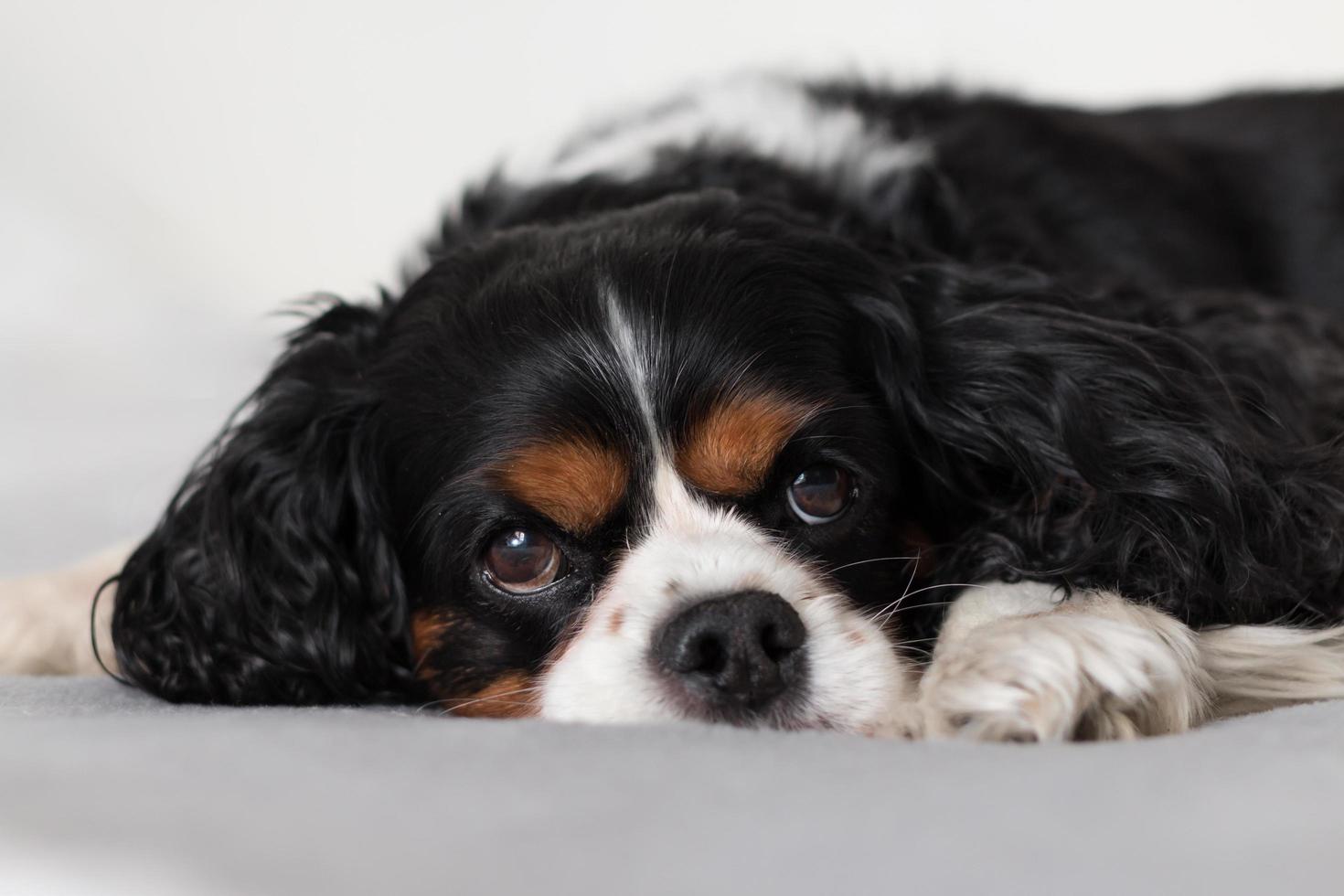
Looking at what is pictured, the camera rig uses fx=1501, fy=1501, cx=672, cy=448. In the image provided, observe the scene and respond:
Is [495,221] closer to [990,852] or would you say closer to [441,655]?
[441,655]

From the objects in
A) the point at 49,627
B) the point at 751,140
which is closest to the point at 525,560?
the point at 49,627

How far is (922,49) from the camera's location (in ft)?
16.9

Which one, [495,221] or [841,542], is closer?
[841,542]

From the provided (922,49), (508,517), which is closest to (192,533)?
A: (508,517)

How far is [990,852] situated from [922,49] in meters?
4.31

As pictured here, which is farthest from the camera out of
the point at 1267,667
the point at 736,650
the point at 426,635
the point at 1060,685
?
the point at 426,635

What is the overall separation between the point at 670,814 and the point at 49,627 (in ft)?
4.74

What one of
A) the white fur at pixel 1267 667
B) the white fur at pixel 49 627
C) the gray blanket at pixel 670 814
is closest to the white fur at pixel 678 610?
the gray blanket at pixel 670 814

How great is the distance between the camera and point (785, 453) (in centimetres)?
197

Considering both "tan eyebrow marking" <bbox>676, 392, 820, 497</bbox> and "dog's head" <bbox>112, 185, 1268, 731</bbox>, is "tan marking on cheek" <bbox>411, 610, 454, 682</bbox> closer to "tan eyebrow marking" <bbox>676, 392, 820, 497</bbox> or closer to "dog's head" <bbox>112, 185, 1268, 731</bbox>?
"dog's head" <bbox>112, 185, 1268, 731</bbox>

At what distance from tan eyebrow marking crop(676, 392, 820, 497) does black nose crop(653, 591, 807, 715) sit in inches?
8.1

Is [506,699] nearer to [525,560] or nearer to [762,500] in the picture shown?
[525,560]

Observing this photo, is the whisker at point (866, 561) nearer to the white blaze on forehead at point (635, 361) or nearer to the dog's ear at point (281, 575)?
the white blaze on forehead at point (635, 361)

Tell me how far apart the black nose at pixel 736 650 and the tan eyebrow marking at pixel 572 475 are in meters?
0.21
